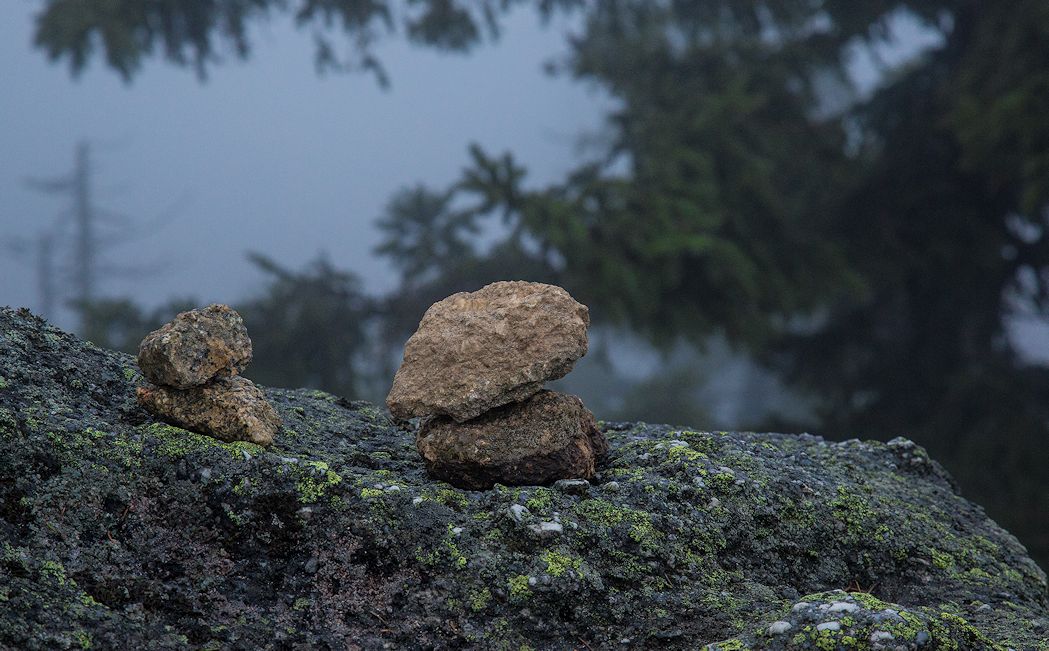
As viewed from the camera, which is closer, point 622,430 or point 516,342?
point 516,342

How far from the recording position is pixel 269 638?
2.39 m

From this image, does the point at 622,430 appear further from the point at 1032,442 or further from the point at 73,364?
the point at 1032,442

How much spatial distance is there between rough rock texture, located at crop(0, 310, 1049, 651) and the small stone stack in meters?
0.08

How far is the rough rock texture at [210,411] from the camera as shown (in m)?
2.93

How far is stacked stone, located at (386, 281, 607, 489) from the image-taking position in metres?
3.00

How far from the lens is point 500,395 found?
3010 mm

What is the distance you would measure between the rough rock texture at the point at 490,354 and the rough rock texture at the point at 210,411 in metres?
0.47

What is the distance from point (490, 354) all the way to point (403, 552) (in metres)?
0.76

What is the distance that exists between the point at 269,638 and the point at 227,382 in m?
1.03

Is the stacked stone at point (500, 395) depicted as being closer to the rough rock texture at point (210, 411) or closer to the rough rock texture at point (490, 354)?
the rough rock texture at point (490, 354)

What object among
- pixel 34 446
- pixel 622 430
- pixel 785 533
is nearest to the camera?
pixel 34 446

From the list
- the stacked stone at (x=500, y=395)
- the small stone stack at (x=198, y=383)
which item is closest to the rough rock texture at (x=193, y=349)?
the small stone stack at (x=198, y=383)

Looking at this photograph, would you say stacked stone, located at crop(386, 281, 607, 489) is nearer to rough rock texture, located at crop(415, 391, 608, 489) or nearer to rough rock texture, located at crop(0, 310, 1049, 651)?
rough rock texture, located at crop(415, 391, 608, 489)

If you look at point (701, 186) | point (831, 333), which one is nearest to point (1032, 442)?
point (831, 333)
